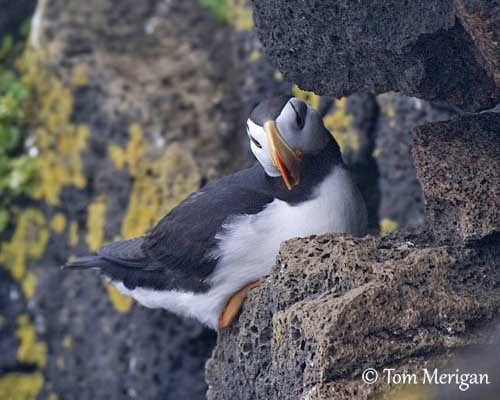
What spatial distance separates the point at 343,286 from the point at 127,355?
2.48 meters

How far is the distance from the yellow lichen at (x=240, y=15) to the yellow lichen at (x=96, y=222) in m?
1.26

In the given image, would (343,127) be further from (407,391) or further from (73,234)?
(407,391)

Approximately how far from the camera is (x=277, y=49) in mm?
3541

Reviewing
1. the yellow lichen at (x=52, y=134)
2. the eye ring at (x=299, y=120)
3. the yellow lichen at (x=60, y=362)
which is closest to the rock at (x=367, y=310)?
the eye ring at (x=299, y=120)

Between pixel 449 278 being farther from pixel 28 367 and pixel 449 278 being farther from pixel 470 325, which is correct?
pixel 28 367

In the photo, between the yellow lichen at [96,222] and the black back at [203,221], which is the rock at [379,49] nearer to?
the black back at [203,221]

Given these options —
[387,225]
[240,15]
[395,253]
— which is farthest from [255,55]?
[395,253]

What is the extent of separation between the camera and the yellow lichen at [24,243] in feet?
19.3

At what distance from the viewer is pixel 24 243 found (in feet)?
19.6

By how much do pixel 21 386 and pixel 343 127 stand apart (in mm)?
2374

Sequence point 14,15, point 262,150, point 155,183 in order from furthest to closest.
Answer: point 14,15 → point 155,183 → point 262,150

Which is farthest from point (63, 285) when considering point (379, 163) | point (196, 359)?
point (379, 163)

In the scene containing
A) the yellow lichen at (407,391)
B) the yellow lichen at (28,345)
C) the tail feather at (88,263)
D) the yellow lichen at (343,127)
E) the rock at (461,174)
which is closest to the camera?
the yellow lichen at (407,391)

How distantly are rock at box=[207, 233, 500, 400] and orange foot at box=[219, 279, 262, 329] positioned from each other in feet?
1.80
